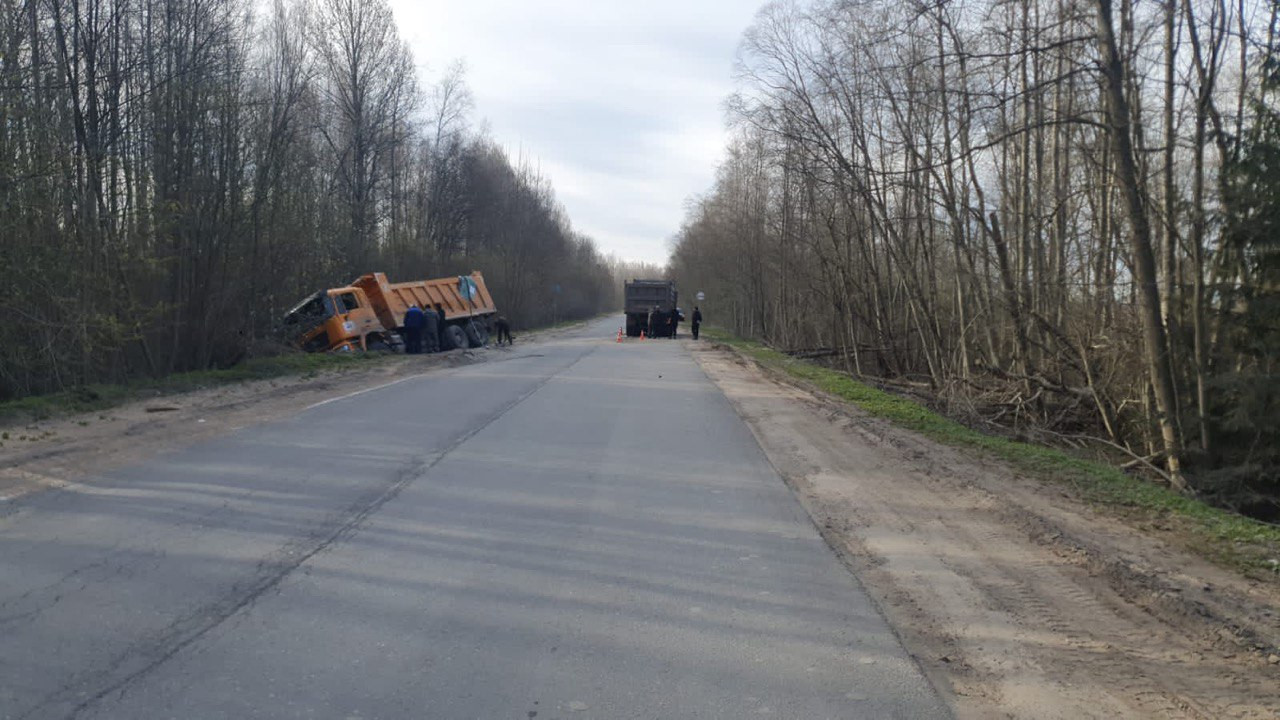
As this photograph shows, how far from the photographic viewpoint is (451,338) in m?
33.0

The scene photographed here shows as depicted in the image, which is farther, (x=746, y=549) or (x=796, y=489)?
(x=796, y=489)

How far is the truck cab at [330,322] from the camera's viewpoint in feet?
92.6

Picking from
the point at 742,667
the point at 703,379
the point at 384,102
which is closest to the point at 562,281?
the point at 384,102

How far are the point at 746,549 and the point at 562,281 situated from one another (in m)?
83.7

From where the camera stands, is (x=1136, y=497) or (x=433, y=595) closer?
(x=433, y=595)

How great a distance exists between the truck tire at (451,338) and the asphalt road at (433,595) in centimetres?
2233

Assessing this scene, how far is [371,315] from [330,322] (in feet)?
5.24

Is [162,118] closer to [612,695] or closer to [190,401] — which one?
[190,401]

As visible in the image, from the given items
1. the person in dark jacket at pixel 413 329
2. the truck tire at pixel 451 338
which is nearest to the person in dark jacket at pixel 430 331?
the person in dark jacket at pixel 413 329

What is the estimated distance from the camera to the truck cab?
92.6 ft

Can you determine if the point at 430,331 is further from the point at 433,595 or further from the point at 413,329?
the point at 433,595

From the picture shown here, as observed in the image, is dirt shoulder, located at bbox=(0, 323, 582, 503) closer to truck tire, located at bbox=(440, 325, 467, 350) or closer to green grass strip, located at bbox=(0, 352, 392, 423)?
green grass strip, located at bbox=(0, 352, 392, 423)

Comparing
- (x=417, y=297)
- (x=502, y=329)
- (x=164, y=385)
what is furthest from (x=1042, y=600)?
(x=502, y=329)

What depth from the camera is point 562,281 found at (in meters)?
89.6
